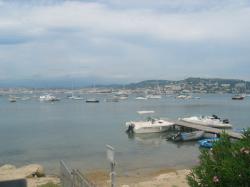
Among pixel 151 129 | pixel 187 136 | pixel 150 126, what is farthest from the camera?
pixel 150 126

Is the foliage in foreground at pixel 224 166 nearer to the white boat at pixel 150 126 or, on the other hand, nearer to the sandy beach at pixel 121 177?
the sandy beach at pixel 121 177

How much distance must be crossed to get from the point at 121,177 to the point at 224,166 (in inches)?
786

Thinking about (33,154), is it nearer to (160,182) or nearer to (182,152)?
(182,152)

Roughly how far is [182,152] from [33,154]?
1338 centimetres

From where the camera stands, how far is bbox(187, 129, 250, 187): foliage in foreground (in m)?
7.98

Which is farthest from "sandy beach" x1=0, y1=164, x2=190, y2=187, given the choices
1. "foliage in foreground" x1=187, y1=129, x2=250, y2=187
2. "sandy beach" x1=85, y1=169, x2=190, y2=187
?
"foliage in foreground" x1=187, y1=129, x2=250, y2=187

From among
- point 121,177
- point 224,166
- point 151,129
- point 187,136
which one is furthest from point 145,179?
point 151,129

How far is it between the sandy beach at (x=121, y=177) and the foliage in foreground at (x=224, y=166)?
506 inches

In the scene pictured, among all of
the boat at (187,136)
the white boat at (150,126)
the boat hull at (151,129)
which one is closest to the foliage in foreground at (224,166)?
the boat at (187,136)

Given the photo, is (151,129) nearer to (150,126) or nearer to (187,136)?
(150,126)

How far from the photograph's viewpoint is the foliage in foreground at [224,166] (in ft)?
26.2

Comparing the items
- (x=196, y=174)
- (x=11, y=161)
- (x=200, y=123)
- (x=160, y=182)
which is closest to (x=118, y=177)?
(x=160, y=182)

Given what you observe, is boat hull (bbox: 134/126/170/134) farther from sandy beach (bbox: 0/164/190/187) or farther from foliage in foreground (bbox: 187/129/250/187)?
foliage in foreground (bbox: 187/129/250/187)

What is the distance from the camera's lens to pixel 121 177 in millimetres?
27594
